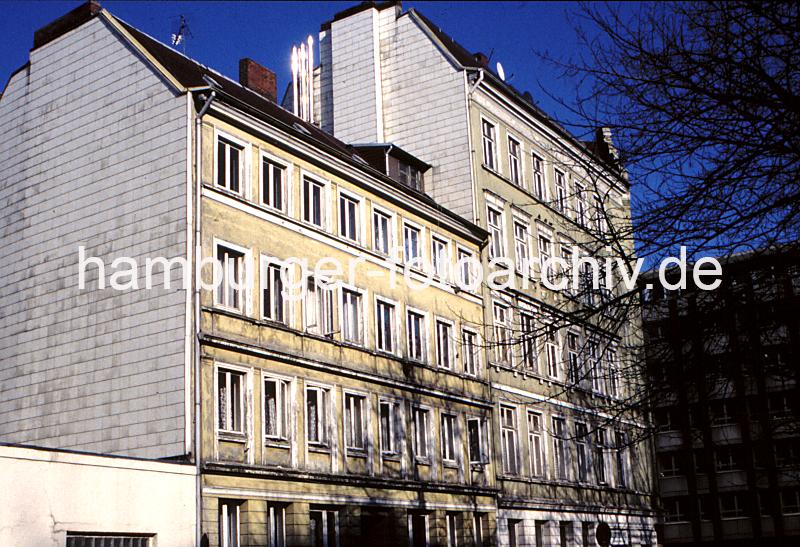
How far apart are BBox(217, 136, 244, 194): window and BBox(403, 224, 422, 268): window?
Result: 25.6 feet

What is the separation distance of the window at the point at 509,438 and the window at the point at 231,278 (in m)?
13.4

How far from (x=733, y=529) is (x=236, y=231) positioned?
51.6 m

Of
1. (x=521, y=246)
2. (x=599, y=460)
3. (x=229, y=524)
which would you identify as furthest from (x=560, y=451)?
(x=229, y=524)

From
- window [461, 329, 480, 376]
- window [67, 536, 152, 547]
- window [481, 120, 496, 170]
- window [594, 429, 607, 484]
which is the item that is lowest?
window [67, 536, 152, 547]

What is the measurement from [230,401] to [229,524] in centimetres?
265

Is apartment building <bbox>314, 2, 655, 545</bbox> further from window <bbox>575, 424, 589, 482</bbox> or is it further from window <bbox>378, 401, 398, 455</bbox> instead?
window <bbox>378, 401, 398, 455</bbox>

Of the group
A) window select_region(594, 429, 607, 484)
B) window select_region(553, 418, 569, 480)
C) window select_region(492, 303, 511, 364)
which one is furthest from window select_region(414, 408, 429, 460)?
window select_region(594, 429, 607, 484)

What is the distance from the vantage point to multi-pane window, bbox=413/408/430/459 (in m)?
30.7

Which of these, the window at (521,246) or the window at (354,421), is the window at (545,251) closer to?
the window at (521,246)

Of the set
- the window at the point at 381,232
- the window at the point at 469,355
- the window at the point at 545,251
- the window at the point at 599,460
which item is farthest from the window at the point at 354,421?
the window at the point at 599,460

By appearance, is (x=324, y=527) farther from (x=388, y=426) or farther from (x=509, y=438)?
(x=509, y=438)

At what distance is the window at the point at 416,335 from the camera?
31602 millimetres

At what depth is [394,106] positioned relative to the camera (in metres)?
39.8

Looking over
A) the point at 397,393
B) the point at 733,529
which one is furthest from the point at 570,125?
the point at 733,529
